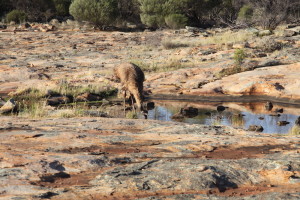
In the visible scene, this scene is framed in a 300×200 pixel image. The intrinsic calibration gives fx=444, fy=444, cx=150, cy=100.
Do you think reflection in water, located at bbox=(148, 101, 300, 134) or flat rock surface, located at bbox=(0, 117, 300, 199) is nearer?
flat rock surface, located at bbox=(0, 117, 300, 199)

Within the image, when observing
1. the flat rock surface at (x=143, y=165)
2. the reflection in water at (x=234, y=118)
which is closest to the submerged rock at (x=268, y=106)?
the reflection in water at (x=234, y=118)

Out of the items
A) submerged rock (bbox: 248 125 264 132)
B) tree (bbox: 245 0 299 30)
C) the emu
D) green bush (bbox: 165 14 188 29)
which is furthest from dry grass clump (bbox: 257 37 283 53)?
green bush (bbox: 165 14 188 29)

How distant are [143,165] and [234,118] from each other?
8.98 meters

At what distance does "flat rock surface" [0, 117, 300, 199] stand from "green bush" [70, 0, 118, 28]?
3169 centimetres

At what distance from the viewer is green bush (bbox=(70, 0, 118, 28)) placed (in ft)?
130

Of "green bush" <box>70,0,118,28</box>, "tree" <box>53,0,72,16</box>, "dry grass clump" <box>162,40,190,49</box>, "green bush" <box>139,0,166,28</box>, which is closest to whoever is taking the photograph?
"dry grass clump" <box>162,40,190,49</box>

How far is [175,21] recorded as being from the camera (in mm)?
39344

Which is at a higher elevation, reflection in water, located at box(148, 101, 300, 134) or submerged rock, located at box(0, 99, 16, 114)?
submerged rock, located at box(0, 99, 16, 114)

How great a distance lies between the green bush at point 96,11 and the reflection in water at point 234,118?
2475 cm

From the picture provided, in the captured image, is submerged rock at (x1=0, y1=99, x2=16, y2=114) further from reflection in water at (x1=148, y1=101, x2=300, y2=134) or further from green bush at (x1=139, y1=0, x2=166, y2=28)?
green bush at (x1=139, y1=0, x2=166, y2=28)

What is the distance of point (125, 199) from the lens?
5.10 meters

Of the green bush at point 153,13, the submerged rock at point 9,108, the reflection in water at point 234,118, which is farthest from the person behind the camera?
the green bush at point 153,13

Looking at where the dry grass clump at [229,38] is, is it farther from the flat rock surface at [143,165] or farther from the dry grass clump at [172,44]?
the flat rock surface at [143,165]

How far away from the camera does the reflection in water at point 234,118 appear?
44.3ft
